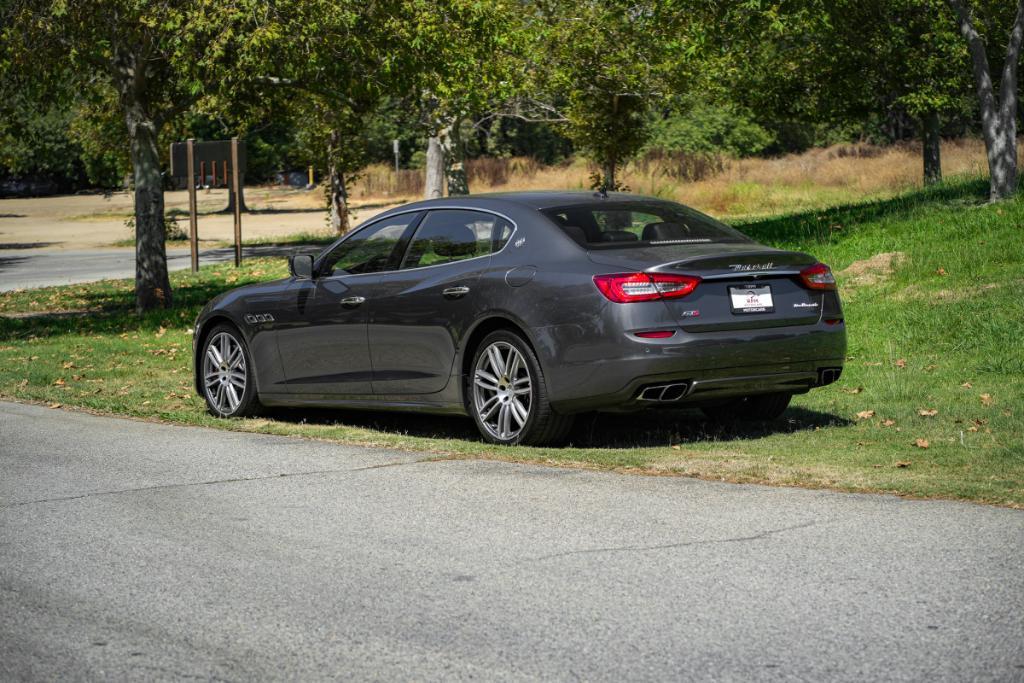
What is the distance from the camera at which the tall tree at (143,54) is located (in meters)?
17.3

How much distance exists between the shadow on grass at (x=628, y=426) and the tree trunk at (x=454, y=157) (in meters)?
23.4

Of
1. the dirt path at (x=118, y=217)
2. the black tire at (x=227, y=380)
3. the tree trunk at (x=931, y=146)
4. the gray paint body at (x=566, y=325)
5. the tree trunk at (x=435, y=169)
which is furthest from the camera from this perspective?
the dirt path at (x=118, y=217)

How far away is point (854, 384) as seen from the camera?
11.6 metres

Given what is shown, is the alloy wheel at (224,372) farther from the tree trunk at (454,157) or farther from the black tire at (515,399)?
the tree trunk at (454,157)

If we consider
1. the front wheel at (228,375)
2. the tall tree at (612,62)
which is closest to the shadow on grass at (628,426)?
the front wheel at (228,375)

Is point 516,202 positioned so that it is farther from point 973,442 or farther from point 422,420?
point 973,442

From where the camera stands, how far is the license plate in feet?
28.3

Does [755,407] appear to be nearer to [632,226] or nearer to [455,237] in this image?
[632,226]

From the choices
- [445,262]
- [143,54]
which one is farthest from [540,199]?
[143,54]

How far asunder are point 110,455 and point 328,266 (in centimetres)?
219

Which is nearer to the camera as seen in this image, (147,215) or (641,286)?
(641,286)

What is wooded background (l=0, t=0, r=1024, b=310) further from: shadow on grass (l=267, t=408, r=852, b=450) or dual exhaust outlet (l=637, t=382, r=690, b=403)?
dual exhaust outlet (l=637, t=382, r=690, b=403)

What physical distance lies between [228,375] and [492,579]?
5.96 meters

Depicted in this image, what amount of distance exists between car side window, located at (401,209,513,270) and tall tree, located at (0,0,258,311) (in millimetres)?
8019
